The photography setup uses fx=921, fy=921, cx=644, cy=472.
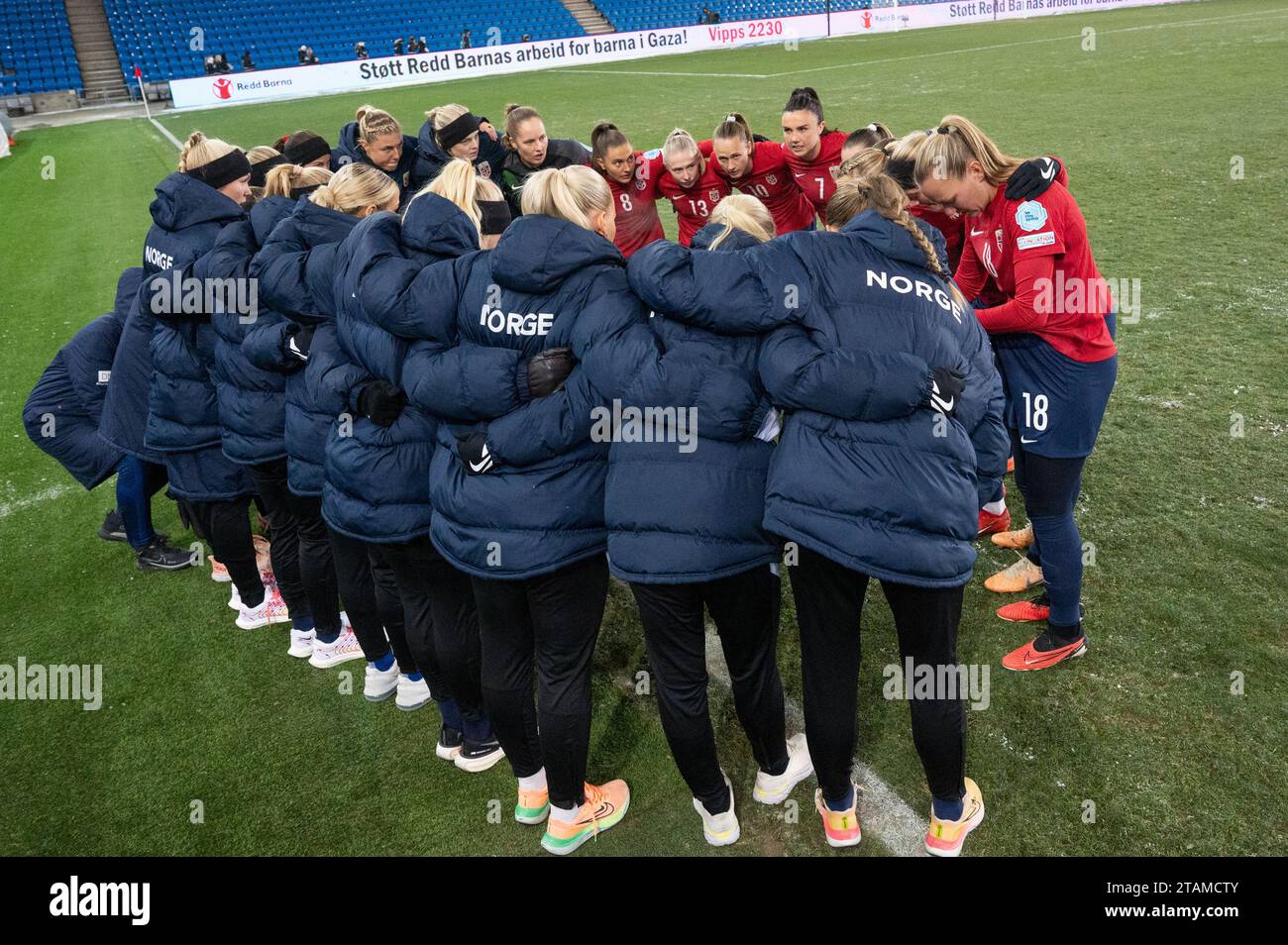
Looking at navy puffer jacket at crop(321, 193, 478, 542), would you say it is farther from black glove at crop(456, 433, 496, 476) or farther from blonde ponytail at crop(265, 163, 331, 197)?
blonde ponytail at crop(265, 163, 331, 197)

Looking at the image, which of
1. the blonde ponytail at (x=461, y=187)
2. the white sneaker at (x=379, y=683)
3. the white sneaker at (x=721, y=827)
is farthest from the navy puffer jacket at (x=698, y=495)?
the white sneaker at (x=379, y=683)

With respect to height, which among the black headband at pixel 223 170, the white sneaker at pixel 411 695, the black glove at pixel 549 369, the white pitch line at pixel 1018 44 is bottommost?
the white sneaker at pixel 411 695

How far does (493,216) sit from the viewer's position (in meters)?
3.11

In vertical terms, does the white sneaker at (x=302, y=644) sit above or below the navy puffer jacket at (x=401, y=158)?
below

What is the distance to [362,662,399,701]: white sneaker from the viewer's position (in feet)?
12.8

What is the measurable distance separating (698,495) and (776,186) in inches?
148

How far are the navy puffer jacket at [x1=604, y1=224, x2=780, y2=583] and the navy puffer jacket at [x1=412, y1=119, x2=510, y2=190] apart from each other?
3.54m

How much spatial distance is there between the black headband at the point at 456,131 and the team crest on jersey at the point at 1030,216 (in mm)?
3270

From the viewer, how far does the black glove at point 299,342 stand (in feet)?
11.3

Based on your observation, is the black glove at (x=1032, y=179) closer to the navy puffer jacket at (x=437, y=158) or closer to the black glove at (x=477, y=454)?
the black glove at (x=477, y=454)

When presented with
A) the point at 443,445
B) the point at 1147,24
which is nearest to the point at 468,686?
the point at 443,445

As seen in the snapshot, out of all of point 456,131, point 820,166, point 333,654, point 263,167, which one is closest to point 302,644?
point 333,654

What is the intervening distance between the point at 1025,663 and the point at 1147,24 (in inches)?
1114

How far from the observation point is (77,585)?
5.04 metres
